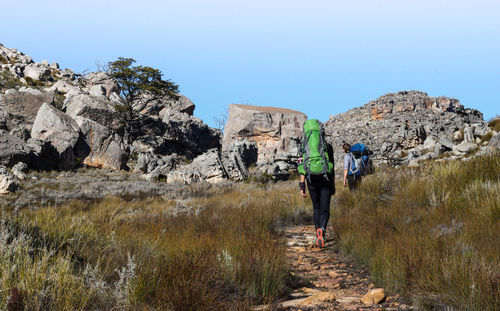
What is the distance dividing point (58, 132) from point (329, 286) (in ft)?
99.2

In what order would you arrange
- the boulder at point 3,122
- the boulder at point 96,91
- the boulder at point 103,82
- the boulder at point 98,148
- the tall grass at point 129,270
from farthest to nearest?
the boulder at point 103,82 → the boulder at point 96,91 → the boulder at point 98,148 → the boulder at point 3,122 → the tall grass at point 129,270

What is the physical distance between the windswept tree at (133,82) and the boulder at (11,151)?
47.3 feet

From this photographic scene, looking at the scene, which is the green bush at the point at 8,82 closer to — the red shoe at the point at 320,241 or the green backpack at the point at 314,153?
the green backpack at the point at 314,153

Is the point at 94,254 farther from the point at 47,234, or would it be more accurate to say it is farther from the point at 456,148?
the point at 456,148

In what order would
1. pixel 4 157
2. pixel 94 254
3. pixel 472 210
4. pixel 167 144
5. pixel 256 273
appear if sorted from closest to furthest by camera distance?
pixel 256 273
pixel 94 254
pixel 472 210
pixel 4 157
pixel 167 144

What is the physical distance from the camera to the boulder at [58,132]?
28.0 m

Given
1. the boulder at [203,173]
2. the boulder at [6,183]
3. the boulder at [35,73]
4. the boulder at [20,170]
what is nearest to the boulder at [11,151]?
the boulder at [20,170]

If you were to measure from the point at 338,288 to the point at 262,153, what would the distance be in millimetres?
31745

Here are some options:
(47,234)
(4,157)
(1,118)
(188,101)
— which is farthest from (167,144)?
(47,234)

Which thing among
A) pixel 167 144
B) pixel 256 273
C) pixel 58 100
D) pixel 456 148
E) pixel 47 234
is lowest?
pixel 256 273

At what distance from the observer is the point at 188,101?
52.8 meters

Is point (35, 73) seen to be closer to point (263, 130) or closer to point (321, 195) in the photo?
point (263, 130)

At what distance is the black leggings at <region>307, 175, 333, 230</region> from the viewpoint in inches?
235

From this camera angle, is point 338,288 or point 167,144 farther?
point 167,144
